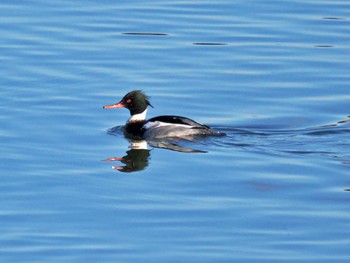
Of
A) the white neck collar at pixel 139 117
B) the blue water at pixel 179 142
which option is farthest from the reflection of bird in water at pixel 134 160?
the white neck collar at pixel 139 117

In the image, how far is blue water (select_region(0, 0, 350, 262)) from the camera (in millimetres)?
12812

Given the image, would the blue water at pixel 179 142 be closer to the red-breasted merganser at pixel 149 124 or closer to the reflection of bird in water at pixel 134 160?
the reflection of bird in water at pixel 134 160

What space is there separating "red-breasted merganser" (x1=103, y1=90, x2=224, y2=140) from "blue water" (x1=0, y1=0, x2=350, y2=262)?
222 millimetres

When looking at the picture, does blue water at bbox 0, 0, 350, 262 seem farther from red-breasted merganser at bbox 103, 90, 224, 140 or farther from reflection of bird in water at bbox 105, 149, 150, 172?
red-breasted merganser at bbox 103, 90, 224, 140

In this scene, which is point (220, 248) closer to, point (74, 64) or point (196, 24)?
point (74, 64)

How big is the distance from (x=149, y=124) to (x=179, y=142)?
0.70 m

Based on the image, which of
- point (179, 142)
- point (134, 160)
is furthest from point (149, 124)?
point (134, 160)

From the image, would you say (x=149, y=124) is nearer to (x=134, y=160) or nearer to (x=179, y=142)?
(x=179, y=142)

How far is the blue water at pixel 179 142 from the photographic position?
12.8 m

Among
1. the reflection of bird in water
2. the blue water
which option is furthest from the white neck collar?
the reflection of bird in water

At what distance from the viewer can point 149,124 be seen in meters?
18.7

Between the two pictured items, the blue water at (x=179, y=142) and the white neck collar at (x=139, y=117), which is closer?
the blue water at (x=179, y=142)

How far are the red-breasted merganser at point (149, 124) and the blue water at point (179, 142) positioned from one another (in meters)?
0.22

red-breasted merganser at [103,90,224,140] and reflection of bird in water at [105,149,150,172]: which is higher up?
red-breasted merganser at [103,90,224,140]
